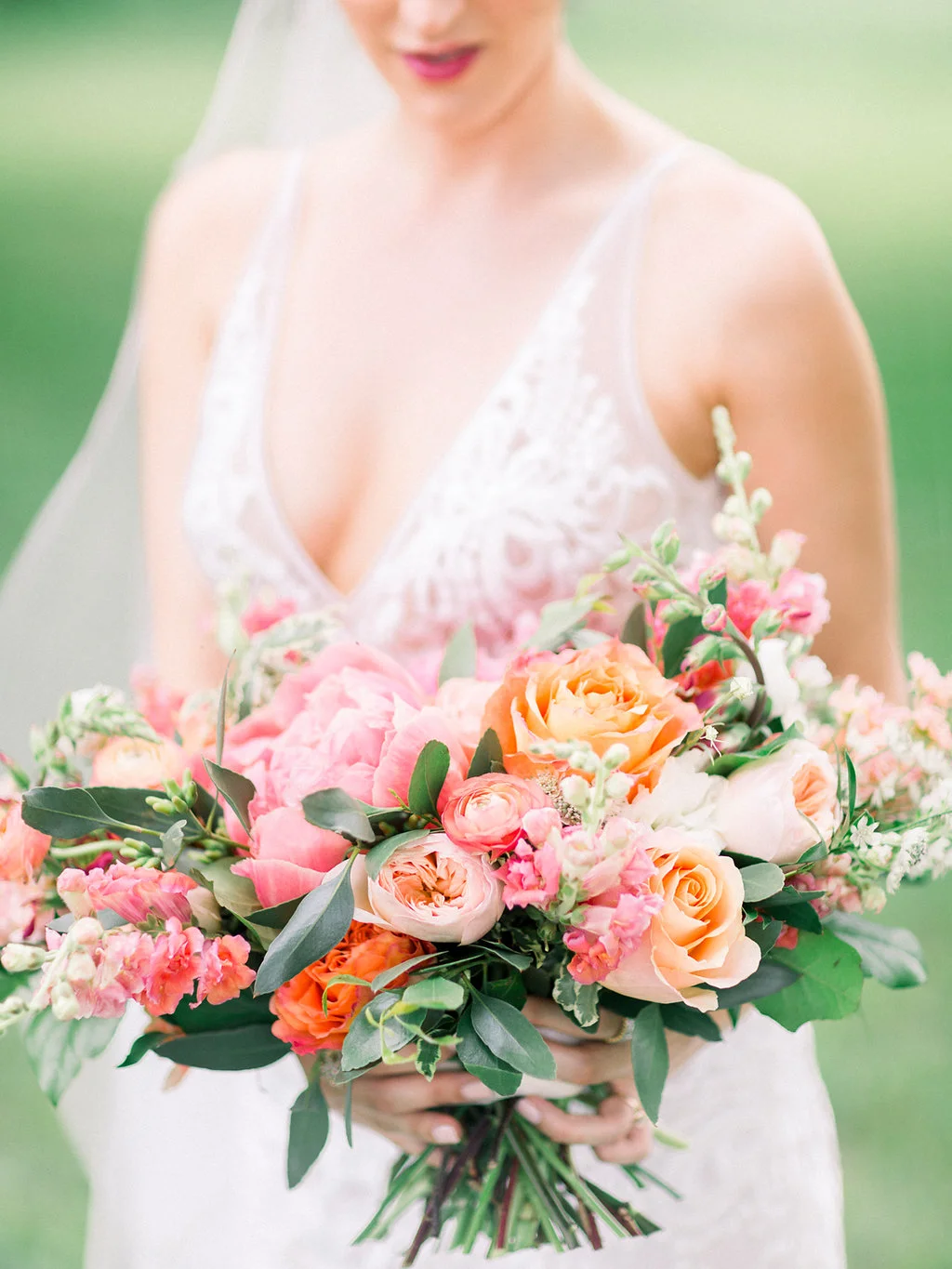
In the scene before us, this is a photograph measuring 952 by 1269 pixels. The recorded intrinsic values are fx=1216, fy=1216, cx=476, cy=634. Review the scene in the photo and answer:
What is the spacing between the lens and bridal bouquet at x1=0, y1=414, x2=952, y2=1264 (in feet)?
1.69

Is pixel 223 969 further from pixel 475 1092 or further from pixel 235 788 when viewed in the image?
pixel 475 1092

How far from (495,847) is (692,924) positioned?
0.09 metres

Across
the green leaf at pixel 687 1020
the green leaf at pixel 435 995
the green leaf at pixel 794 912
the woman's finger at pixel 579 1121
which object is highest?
the green leaf at pixel 435 995

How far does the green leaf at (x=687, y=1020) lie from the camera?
24.1 inches

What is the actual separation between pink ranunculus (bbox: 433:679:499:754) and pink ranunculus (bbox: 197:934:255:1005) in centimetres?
13

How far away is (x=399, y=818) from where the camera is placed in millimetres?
551

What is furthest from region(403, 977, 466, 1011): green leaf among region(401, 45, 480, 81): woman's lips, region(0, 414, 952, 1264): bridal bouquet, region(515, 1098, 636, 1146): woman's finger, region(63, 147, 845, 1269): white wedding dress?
region(401, 45, 480, 81): woman's lips

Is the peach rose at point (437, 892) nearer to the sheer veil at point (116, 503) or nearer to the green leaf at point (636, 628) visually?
the green leaf at point (636, 628)

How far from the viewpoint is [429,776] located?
529 mm

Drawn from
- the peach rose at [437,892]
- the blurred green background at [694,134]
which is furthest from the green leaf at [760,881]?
the blurred green background at [694,134]

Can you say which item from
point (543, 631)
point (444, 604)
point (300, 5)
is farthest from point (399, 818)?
point (300, 5)

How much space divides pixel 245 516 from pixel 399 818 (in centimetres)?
45

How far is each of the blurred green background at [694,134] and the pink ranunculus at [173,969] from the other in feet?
1.98

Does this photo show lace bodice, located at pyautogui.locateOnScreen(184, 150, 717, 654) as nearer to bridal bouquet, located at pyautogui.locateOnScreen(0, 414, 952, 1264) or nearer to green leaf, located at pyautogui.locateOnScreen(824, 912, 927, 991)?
bridal bouquet, located at pyautogui.locateOnScreen(0, 414, 952, 1264)
